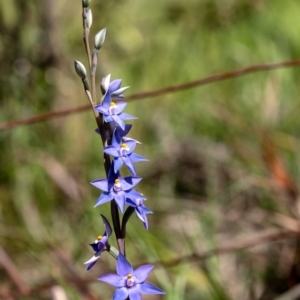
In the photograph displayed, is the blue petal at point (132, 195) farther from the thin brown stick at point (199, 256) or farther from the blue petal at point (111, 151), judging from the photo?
the thin brown stick at point (199, 256)

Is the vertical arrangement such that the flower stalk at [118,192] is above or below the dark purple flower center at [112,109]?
below

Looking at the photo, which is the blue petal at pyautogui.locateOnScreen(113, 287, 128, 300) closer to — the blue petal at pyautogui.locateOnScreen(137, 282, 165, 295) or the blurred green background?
the blue petal at pyautogui.locateOnScreen(137, 282, 165, 295)

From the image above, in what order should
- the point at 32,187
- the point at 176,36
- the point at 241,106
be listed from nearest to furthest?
the point at 32,187 → the point at 241,106 → the point at 176,36

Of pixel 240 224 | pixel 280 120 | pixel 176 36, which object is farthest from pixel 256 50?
pixel 240 224

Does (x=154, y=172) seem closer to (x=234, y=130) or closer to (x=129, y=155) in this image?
(x=234, y=130)

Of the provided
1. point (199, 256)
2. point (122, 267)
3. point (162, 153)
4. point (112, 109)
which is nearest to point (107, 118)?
point (112, 109)

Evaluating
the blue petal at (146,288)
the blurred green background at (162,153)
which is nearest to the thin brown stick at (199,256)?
the blurred green background at (162,153)
